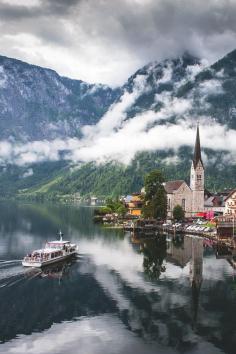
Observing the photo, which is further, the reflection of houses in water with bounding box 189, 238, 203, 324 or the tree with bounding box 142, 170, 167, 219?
the tree with bounding box 142, 170, 167, 219

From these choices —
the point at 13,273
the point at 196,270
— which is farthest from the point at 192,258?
the point at 13,273

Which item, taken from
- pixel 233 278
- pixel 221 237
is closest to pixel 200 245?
pixel 221 237

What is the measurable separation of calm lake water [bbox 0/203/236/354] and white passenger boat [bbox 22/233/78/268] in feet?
6.85

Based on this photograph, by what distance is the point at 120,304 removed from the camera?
2466 inches

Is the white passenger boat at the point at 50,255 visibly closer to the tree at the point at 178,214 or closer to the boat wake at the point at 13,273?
the boat wake at the point at 13,273

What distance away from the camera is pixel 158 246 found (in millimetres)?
117875

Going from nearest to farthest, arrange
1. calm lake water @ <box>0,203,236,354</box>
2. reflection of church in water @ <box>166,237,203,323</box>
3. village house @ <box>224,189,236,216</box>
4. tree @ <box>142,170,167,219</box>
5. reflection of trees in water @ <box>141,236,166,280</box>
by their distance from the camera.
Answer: calm lake water @ <box>0,203,236,354</box> < reflection of church in water @ <box>166,237,203,323</box> < reflection of trees in water @ <box>141,236,166,280</box> < tree @ <box>142,170,167,219</box> < village house @ <box>224,189,236,216</box>

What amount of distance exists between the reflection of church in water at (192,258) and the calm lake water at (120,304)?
186 millimetres

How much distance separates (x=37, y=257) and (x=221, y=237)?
58.1 meters

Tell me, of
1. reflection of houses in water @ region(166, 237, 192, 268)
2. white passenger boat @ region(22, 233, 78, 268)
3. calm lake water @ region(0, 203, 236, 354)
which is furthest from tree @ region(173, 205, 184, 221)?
white passenger boat @ region(22, 233, 78, 268)

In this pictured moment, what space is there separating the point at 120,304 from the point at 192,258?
3916cm

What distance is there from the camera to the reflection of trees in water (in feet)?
275

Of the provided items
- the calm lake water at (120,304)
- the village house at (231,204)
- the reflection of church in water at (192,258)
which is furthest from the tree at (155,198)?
the calm lake water at (120,304)

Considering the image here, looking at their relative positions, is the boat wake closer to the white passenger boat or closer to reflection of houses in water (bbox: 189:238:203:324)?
the white passenger boat
